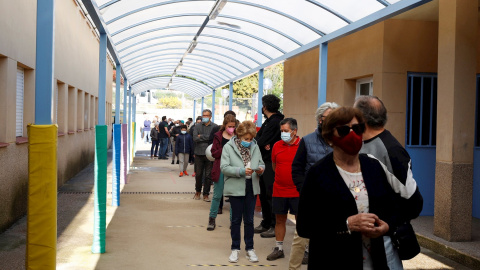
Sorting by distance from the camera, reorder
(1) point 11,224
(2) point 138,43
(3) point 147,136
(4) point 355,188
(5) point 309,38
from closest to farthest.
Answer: (4) point 355,188 → (1) point 11,224 → (5) point 309,38 → (2) point 138,43 → (3) point 147,136

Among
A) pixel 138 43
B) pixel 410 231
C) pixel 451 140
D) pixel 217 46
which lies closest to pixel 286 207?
pixel 451 140

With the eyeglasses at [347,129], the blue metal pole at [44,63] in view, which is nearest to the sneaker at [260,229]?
the blue metal pole at [44,63]

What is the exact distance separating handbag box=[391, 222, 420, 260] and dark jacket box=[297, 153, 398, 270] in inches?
4.0

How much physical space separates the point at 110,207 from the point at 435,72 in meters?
6.07

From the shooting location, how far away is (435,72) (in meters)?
10.2

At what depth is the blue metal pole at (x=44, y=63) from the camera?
461 centimetres

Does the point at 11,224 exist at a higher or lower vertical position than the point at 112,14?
lower

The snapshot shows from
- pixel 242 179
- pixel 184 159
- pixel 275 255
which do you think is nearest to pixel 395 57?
pixel 242 179

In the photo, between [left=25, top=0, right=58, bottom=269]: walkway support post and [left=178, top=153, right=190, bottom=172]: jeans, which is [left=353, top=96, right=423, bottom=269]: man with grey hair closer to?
Result: [left=25, top=0, right=58, bottom=269]: walkway support post

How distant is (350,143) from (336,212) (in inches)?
13.7

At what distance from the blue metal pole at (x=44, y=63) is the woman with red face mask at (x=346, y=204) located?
242 cm

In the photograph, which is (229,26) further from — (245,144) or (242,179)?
(242,179)

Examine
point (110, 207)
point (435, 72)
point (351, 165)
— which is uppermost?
point (435, 72)

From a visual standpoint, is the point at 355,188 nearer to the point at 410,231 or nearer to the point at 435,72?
the point at 410,231
